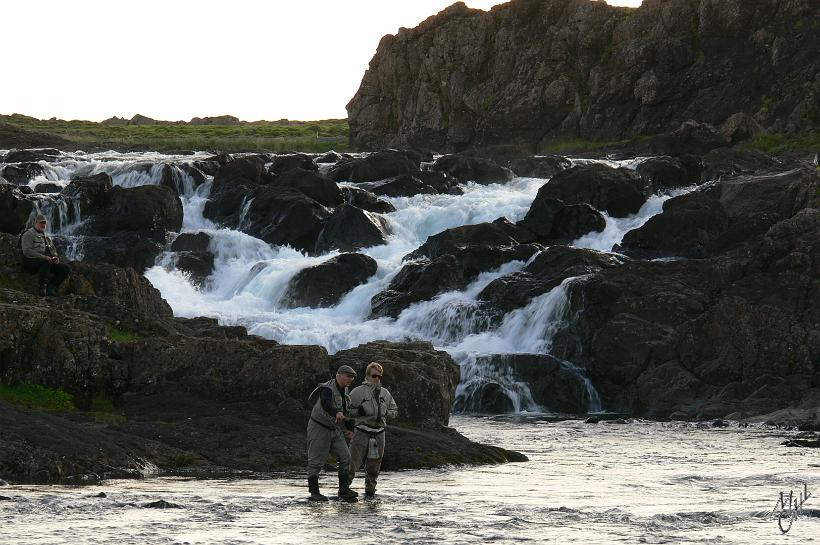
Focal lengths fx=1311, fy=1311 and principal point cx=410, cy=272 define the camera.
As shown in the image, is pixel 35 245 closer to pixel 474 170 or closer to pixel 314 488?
pixel 314 488

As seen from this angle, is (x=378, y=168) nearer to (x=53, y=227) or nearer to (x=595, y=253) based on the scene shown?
(x=53, y=227)

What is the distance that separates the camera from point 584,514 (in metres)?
17.5

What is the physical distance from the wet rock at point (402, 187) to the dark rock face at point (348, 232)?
7.89 metres

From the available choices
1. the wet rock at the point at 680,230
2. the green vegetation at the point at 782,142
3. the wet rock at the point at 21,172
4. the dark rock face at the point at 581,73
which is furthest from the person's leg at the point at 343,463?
the dark rock face at the point at 581,73

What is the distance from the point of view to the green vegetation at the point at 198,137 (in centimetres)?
11269

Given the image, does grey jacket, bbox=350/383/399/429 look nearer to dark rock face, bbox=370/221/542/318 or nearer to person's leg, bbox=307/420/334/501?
person's leg, bbox=307/420/334/501

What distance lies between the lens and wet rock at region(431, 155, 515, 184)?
242 feet

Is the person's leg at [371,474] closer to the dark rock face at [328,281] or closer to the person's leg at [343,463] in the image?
the person's leg at [343,463]

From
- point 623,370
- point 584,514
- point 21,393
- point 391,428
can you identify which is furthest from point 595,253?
point 584,514

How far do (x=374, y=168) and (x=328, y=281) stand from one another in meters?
22.5

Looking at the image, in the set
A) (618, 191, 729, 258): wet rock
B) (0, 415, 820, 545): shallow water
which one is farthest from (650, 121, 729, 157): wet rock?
(0, 415, 820, 545): shallow water

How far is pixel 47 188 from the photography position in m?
64.2

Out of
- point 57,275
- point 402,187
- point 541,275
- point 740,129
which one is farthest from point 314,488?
point 740,129

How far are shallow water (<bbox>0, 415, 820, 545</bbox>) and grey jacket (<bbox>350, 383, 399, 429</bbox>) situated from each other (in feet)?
3.69
